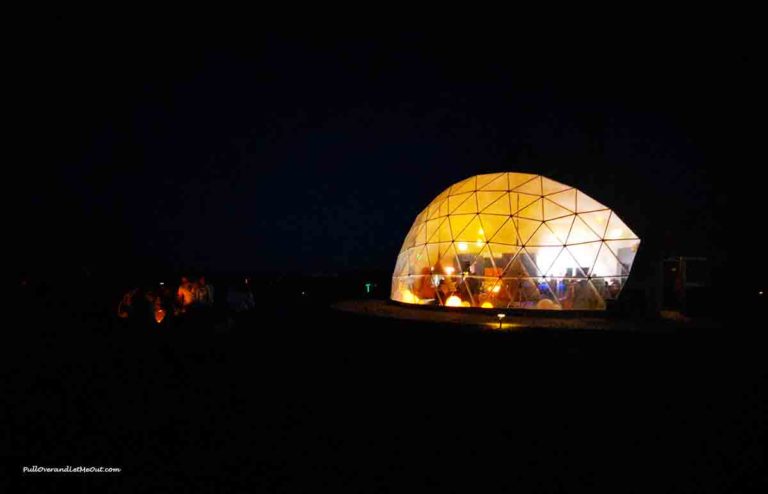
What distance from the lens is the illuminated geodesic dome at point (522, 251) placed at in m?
13.9

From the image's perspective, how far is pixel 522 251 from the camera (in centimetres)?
1470

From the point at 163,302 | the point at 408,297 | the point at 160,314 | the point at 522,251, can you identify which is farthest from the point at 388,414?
the point at 408,297

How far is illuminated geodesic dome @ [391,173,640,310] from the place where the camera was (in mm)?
13898

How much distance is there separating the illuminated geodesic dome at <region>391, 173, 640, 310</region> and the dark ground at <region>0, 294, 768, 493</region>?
4.61 metres

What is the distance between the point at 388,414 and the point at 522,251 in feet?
34.8

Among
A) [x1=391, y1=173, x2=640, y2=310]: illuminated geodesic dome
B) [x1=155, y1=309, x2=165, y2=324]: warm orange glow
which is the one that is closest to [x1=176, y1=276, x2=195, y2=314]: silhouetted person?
[x1=155, y1=309, x2=165, y2=324]: warm orange glow

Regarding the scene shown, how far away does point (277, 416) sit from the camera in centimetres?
511

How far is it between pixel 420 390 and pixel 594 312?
8.88 metres

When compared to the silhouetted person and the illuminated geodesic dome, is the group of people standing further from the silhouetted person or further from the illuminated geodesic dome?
the illuminated geodesic dome

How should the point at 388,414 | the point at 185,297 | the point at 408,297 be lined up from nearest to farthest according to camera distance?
1. the point at 388,414
2. the point at 185,297
3. the point at 408,297

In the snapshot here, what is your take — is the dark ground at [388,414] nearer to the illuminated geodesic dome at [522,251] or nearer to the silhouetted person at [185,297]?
the silhouetted person at [185,297]

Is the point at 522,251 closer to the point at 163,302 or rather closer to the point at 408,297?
the point at 408,297

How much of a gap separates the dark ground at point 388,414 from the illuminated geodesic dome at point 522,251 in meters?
4.61

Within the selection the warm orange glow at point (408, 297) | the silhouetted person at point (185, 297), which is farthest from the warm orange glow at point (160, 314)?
the warm orange glow at point (408, 297)
